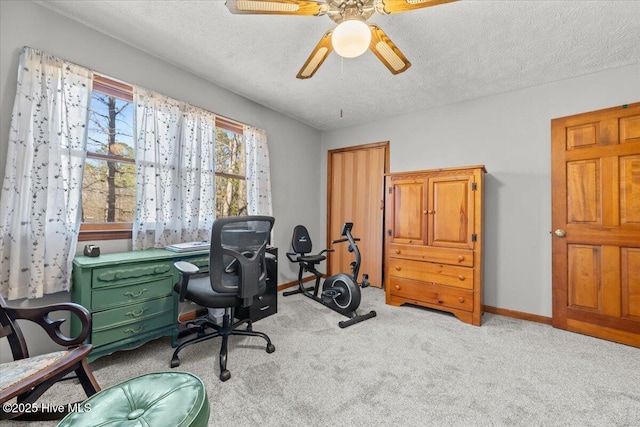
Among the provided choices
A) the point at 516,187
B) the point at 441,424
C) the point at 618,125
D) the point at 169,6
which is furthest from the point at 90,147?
the point at 618,125

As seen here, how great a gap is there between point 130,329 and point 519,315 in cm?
374

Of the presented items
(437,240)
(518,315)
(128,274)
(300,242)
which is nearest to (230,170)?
(300,242)

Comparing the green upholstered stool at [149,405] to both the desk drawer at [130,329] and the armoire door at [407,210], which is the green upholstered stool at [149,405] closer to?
the desk drawer at [130,329]

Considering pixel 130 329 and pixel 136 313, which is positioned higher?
pixel 136 313

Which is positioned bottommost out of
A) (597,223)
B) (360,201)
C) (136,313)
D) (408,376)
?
(408,376)

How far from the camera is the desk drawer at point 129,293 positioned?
72.2 inches

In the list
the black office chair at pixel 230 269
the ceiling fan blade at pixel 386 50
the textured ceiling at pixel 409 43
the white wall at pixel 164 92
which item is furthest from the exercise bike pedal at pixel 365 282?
the textured ceiling at pixel 409 43

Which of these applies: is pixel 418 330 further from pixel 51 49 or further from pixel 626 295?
pixel 51 49

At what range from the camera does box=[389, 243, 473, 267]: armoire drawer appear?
2.78 m

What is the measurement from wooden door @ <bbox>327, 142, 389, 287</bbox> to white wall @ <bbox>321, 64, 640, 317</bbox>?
98cm

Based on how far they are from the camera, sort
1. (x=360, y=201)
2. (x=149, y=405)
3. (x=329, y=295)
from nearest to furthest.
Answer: (x=149, y=405) → (x=329, y=295) → (x=360, y=201)

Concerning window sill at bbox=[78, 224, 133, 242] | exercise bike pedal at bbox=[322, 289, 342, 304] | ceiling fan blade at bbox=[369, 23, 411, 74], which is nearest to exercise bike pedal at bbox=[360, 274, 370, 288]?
exercise bike pedal at bbox=[322, 289, 342, 304]

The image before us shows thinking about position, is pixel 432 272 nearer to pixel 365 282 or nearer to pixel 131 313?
pixel 365 282

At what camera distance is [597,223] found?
2.46 metres
